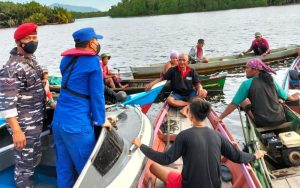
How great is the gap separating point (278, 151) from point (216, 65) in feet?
39.5

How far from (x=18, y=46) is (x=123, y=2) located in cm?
14076

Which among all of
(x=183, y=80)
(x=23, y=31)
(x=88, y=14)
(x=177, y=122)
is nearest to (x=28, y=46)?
(x=23, y=31)

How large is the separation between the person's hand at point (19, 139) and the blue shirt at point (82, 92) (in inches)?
16.4

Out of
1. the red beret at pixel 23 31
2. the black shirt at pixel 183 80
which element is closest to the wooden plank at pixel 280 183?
the red beret at pixel 23 31

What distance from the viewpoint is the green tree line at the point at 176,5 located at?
4033 inches

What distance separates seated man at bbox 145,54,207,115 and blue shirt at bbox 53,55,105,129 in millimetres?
4661

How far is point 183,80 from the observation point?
8828 mm

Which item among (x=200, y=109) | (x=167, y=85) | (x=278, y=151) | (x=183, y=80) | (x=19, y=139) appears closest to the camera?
(x=200, y=109)

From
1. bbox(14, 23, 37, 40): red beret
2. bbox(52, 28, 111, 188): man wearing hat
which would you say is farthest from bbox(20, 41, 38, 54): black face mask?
bbox(52, 28, 111, 188): man wearing hat

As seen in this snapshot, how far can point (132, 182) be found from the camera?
4496mm

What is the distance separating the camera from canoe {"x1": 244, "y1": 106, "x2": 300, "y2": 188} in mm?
5113

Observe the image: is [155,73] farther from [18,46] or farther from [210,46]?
[210,46]

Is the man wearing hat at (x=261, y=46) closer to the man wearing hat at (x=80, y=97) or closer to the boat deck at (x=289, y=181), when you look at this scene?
the boat deck at (x=289, y=181)

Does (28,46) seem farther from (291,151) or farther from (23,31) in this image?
(291,151)
